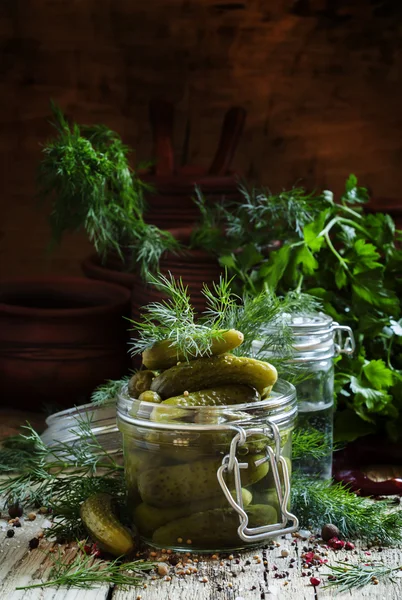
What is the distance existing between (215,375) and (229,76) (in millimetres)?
1193

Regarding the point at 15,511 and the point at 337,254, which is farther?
the point at 337,254

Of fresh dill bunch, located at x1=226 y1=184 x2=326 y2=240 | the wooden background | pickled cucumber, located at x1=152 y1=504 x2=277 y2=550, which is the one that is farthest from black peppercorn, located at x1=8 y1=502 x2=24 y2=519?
the wooden background

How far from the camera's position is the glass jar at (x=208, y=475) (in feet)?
3.31

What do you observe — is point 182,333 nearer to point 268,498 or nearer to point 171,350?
point 171,350

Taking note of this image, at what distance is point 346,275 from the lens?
146 centimetres

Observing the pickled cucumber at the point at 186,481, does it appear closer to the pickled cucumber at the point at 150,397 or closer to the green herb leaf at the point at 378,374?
the pickled cucumber at the point at 150,397

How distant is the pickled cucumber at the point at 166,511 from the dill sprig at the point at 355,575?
4.8 inches

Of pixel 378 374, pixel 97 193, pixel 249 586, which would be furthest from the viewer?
pixel 97 193

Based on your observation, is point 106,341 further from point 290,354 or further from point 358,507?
point 358,507

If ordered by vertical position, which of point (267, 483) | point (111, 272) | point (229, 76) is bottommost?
point (267, 483)

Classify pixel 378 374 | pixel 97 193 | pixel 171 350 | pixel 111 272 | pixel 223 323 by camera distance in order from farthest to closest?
pixel 111 272
pixel 97 193
pixel 378 374
pixel 223 323
pixel 171 350

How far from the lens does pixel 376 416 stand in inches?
56.0

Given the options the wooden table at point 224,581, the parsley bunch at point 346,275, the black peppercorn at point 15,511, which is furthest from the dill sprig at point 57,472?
the parsley bunch at point 346,275

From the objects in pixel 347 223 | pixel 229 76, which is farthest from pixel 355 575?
pixel 229 76
